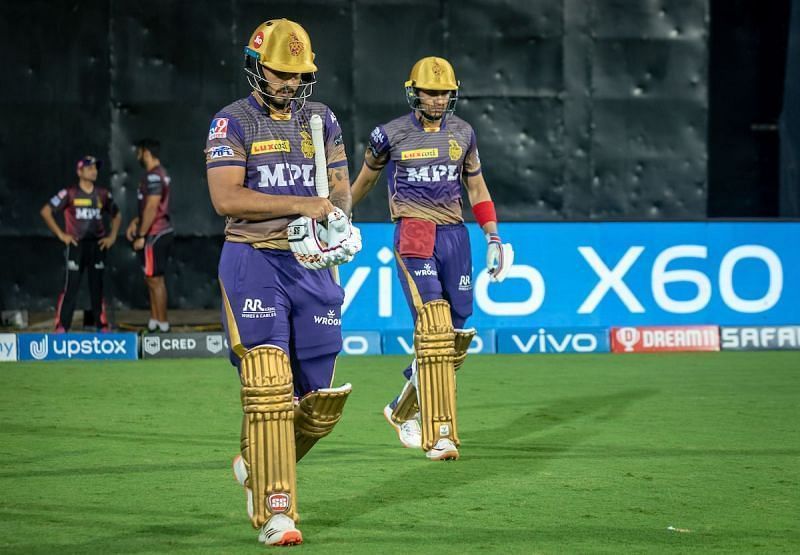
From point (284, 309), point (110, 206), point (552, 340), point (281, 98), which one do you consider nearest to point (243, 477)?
point (284, 309)

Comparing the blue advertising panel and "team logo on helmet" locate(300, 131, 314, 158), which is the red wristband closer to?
"team logo on helmet" locate(300, 131, 314, 158)

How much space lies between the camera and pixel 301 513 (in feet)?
22.1

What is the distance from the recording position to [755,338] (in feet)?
48.3

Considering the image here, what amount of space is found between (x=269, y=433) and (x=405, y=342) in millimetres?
8663

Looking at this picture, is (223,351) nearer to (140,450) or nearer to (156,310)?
(156,310)

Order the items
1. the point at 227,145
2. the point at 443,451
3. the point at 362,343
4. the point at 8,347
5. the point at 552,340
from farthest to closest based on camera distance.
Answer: the point at 552,340 → the point at 362,343 → the point at 8,347 → the point at 443,451 → the point at 227,145

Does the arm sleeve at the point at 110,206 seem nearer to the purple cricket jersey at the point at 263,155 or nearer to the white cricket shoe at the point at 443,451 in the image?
the white cricket shoe at the point at 443,451

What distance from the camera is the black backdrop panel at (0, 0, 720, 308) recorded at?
17703 mm

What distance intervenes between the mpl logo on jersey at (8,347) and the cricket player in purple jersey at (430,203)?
610 cm

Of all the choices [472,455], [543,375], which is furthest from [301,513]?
[543,375]

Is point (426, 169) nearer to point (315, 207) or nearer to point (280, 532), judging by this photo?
point (315, 207)

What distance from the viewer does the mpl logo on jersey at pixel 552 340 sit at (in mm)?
14656

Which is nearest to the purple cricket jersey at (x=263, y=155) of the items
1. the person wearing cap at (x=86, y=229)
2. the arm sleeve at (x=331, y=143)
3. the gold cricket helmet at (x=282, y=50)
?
the arm sleeve at (x=331, y=143)

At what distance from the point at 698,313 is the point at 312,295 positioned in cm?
929
